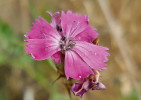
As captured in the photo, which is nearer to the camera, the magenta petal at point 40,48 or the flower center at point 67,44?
the magenta petal at point 40,48

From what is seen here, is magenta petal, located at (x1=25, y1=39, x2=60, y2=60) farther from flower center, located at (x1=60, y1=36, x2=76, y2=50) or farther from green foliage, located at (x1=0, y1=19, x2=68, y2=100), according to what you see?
green foliage, located at (x1=0, y1=19, x2=68, y2=100)

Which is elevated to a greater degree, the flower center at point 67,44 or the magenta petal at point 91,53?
the flower center at point 67,44

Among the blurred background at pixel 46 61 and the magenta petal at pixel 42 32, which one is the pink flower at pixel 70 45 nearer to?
the magenta petal at pixel 42 32

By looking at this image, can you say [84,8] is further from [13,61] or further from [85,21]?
[85,21]

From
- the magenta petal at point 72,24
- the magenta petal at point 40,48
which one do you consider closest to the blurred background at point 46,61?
the magenta petal at point 72,24

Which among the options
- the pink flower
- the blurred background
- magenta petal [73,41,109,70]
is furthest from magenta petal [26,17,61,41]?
the blurred background

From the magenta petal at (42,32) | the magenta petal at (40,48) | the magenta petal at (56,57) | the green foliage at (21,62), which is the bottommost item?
the green foliage at (21,62)
